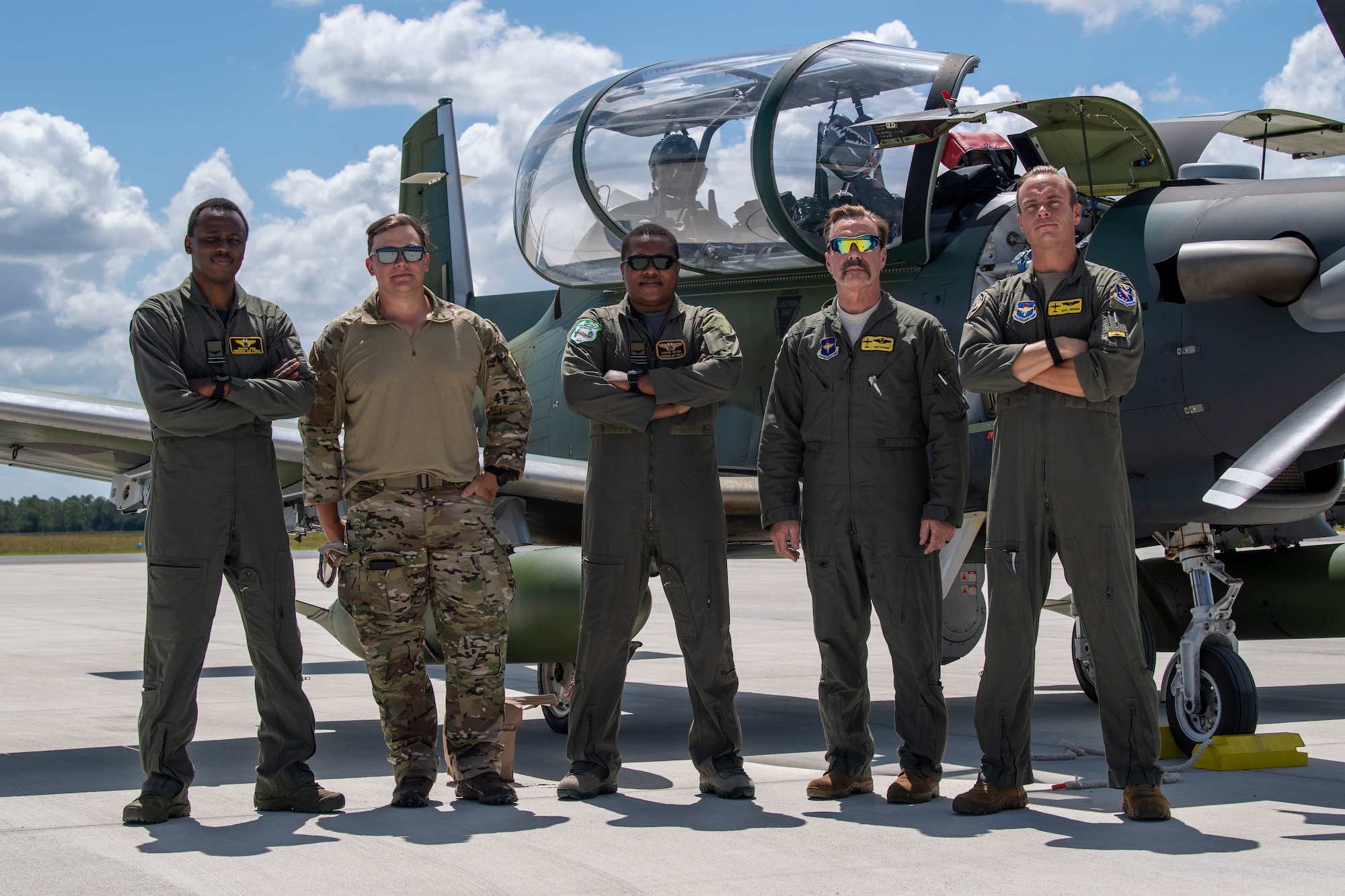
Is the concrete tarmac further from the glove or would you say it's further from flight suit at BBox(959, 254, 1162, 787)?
the glove

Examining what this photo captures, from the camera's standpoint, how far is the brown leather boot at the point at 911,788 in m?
4.27

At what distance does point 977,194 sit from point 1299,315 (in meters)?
1.73

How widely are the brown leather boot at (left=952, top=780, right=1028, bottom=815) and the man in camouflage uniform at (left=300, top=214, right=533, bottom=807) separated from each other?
4.89ft

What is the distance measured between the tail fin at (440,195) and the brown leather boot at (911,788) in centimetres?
616

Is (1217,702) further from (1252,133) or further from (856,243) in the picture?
(1252,133)

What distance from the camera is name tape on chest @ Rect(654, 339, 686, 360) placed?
15.0 ft

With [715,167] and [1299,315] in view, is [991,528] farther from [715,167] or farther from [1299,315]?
[715,167]

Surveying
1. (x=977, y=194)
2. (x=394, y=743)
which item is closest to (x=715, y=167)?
(x=977, y=194)

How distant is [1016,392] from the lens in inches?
168

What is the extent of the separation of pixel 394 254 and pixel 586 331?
28.3 inches

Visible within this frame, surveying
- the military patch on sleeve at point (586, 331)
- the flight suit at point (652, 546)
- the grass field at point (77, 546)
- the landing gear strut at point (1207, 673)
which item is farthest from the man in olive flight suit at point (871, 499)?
the grass field at point (77, 546)

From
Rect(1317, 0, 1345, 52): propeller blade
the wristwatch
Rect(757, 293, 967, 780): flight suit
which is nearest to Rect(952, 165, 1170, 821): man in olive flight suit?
Rect(757, 293, 967, 780): flight suit

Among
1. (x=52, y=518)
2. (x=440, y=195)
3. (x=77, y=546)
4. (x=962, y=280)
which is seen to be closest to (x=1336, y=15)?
(x=962, y=280)

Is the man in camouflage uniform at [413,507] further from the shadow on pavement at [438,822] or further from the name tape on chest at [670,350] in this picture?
the name tape on chest at [670,350]
